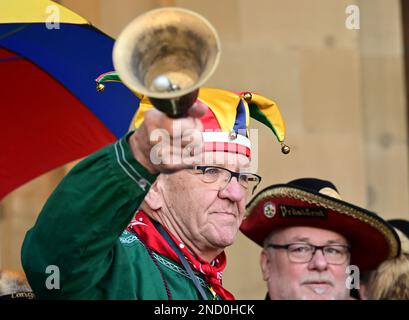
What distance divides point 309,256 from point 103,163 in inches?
68.8

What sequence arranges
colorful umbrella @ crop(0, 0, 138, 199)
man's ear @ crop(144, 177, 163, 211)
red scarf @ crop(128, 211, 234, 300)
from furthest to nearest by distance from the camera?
colorful umbrella @ crop(0, 0, 138, 199), man's ear @ crop(144, 177, 163, 211), red scarf @ crop(128, 211, 234, 300)

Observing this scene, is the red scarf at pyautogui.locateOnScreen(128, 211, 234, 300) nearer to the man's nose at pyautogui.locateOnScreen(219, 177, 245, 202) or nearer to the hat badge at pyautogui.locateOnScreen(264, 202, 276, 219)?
the man's nose at pyautogui.locateOnScreen(219, 177, 245, 202)

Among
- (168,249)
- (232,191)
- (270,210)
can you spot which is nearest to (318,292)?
(270,210)

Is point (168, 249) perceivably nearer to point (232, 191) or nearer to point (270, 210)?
point (232, 191)

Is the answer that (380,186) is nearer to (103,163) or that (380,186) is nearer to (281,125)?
(281,125)

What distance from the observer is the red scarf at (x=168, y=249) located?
387 centimetres

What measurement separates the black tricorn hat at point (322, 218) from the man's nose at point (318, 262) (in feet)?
0.44

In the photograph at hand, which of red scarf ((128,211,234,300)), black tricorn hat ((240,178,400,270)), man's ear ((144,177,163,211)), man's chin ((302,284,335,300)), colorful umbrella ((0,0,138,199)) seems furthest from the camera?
black tricorn hat ((240,178,400,270))

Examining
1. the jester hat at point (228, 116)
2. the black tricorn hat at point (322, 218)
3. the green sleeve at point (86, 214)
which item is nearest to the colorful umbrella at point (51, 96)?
the jester hat at point (228, 116)

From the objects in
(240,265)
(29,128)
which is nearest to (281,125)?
(29,128)

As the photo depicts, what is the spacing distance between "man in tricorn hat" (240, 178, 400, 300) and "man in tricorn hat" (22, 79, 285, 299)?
0.45 m

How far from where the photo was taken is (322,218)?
4.68 metres

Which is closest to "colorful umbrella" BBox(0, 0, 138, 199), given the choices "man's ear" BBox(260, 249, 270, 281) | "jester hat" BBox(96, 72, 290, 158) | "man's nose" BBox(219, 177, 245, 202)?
"jester hat" BBox(96, 72, 290, 158)

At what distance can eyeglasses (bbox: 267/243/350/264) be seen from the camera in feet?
15.3
